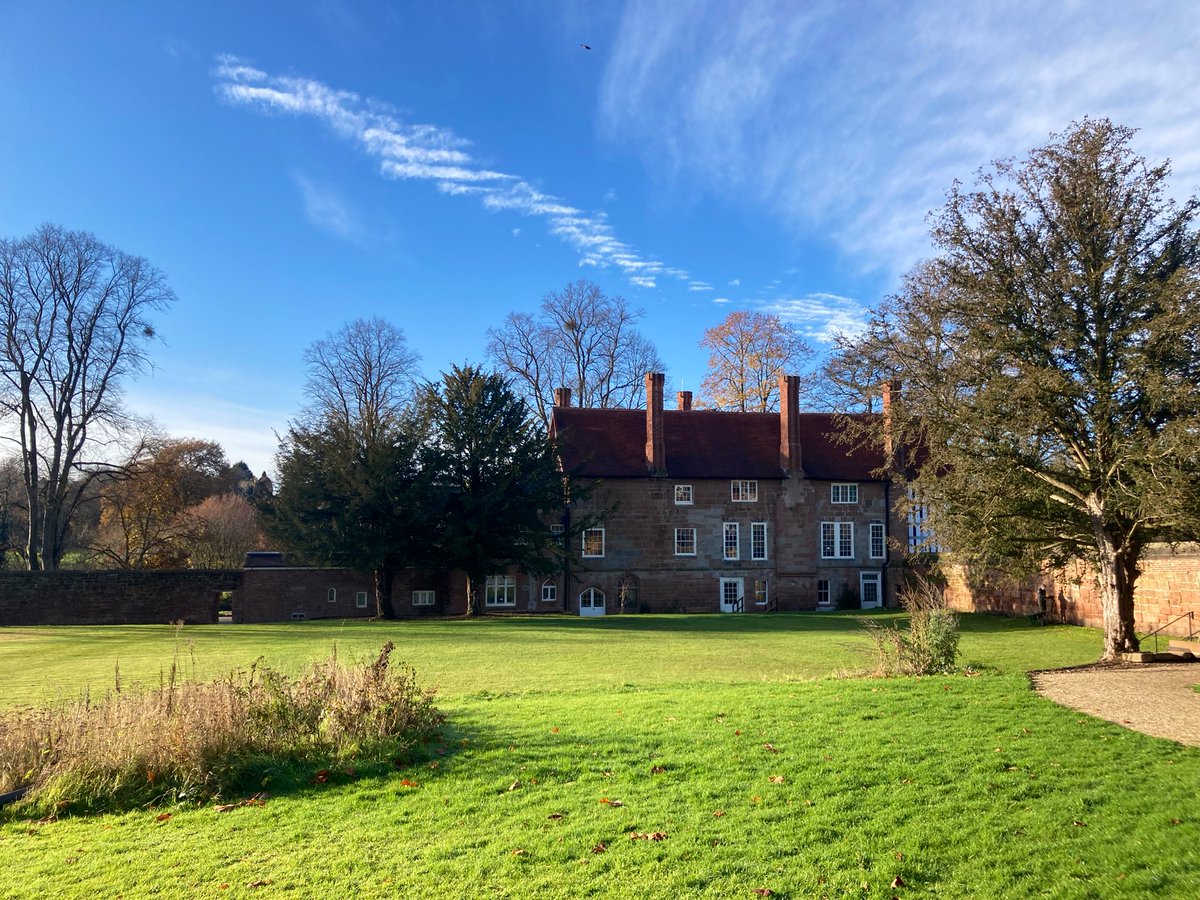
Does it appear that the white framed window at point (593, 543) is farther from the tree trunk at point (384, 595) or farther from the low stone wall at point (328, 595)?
the tree trunk at point (384, 595)

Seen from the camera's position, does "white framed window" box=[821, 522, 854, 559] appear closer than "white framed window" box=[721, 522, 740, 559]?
No

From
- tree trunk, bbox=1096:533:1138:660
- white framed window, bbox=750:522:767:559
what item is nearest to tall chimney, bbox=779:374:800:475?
white framed window, bbox=750:522:767:559

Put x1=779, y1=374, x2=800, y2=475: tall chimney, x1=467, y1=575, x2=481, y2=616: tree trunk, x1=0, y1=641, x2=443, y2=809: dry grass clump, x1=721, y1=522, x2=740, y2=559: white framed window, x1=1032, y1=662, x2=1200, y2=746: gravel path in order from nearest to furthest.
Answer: x1=0, y1=641, x2=443, y2=809: dry grass clump < x1=1032, y1=662, x2=1200, y2=746: gravel path < x1=467, y1=575, x2=481, y2=616: tree trunk < x1=721, y1=522, x2=740, y2=559: white framed window < x1=779, y1=374, x2=800, y2=475: tall chimney

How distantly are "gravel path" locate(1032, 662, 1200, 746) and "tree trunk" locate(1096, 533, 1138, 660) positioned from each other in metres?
3.08

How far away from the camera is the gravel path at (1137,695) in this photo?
8977mm

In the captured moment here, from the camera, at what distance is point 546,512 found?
37.7m

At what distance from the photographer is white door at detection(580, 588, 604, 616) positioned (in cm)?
4031

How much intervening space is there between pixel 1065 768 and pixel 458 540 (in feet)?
97.9

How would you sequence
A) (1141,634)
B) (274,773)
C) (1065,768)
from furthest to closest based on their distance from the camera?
1. (1141,634)
2. (274,773)
3. (1065,768)

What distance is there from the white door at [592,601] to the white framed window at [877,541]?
14157 mm

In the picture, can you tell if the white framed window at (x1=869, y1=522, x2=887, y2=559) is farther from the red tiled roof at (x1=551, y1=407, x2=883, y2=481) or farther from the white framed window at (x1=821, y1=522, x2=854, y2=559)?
the red tiled roof at (x1=551, y1=407, x2=883, y2=481)

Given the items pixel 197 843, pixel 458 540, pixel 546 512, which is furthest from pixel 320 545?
pixel 197 843

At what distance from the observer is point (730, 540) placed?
137ft

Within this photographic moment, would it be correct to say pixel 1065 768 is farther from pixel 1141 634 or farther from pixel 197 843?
pixel 1141 634
